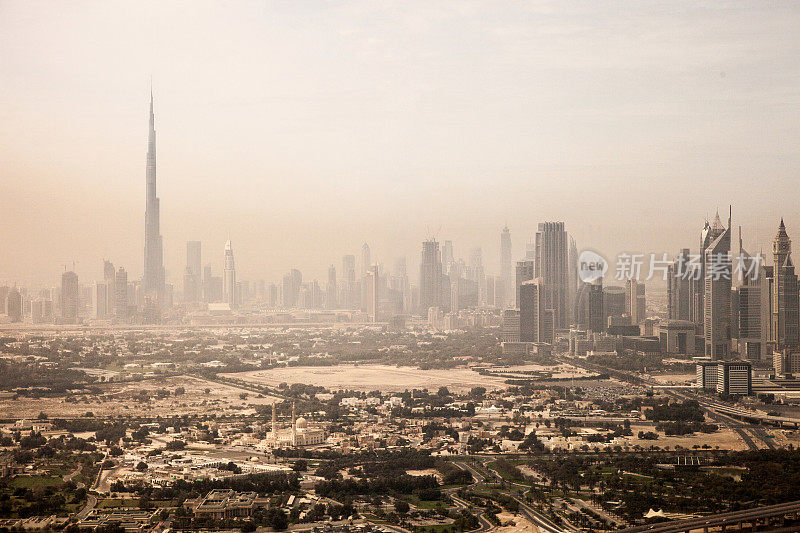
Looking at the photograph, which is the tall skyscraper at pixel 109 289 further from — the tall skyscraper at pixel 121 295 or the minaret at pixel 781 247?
the minaret at pixel 781 247

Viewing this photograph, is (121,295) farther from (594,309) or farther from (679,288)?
(679,288)

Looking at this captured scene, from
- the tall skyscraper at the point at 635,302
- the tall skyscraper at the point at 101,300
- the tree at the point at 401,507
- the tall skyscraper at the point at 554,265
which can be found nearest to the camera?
the tree at the point at 401,507

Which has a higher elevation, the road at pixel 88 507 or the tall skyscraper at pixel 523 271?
the tall skyscraper at pixel 523 271

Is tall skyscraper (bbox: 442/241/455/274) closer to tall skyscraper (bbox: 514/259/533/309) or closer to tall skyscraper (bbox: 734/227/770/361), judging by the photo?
tall skyscraper (bbox: 514/259/533/309)

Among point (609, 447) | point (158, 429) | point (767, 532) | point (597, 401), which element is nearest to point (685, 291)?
point (597, 401)

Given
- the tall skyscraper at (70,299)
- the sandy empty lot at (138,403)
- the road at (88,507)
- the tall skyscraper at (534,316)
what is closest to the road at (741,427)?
the sandy empty lot at (138,403)

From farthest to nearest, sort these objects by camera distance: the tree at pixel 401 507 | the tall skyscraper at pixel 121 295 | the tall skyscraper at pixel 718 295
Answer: the tall skyscraper at pixel 121 295
the tall skyscraper at pixel 718 295
the tree at pixel 401 507

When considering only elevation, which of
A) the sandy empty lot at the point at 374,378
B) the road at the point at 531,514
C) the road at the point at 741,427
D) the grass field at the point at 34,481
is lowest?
the road at the point at 531,514

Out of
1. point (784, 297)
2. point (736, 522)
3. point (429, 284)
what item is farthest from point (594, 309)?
point (736, 522)
